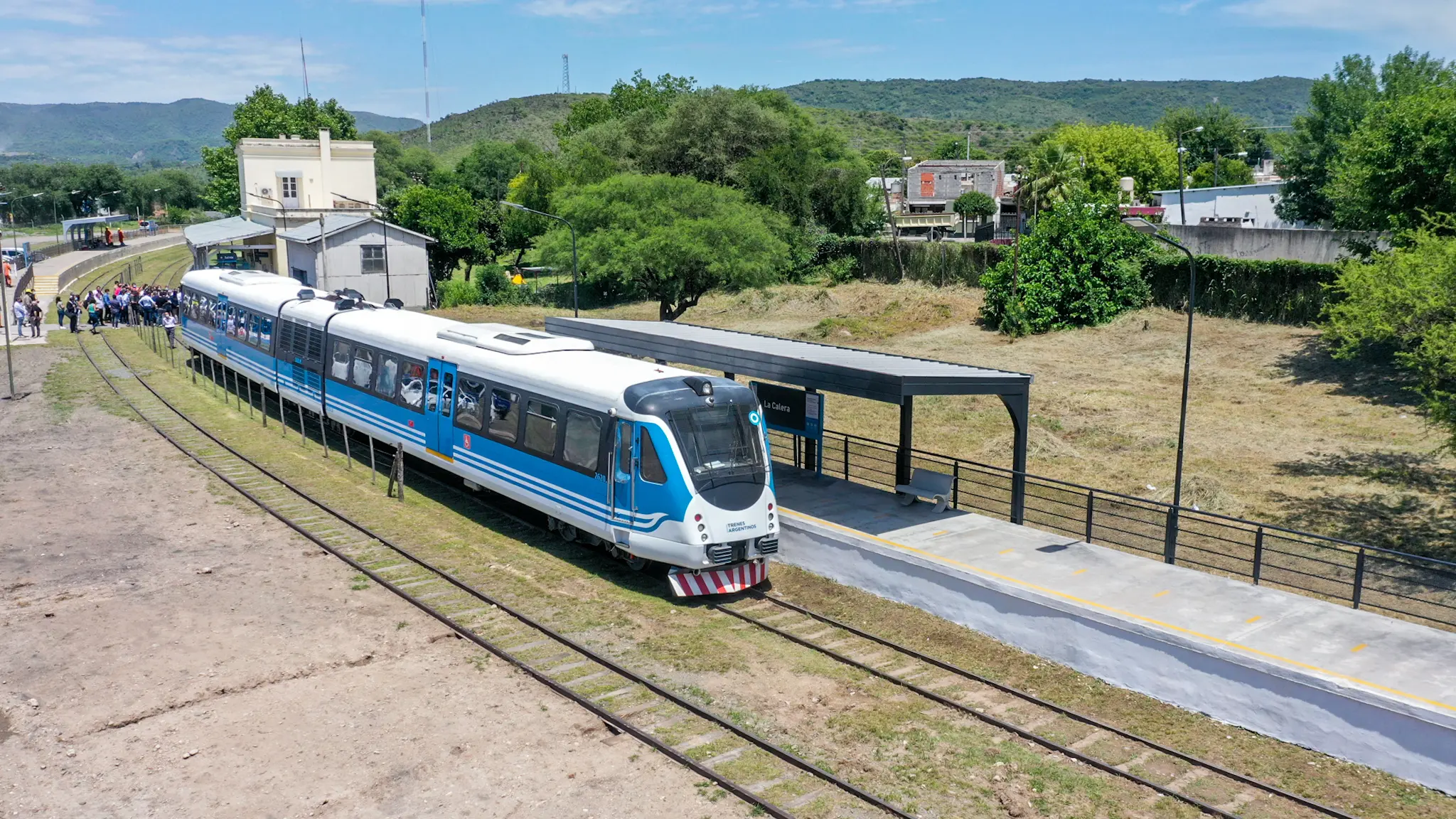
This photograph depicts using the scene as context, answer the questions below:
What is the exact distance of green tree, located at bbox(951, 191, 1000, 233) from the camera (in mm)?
108688

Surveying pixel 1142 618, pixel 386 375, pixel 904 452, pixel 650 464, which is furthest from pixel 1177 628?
pixel 386 375

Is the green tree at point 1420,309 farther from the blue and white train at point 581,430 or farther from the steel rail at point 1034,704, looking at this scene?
the blue and white train at point 581,430

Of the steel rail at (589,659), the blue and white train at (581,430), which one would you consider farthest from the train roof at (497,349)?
the steel rail at (589,659)

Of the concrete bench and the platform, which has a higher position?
the concrete bench

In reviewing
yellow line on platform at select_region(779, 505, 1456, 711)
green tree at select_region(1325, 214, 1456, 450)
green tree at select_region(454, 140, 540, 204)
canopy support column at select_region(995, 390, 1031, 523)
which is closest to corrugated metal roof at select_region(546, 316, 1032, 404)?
canopy support column at select_region(995, 390, 1031, 523)

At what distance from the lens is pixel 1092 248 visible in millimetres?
47812

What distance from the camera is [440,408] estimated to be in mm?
20469

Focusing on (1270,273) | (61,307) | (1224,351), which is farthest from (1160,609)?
(61,307)

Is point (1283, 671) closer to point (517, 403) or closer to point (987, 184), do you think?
point (517, 403)

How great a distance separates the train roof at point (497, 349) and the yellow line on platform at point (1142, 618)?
3.79m

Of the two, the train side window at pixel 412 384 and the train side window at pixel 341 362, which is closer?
the train side window at pixel 412 384

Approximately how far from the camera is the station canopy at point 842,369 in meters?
16.9

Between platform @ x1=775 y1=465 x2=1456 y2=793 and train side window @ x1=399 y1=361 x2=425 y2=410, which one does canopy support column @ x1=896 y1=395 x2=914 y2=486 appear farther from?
train side window @ x1=399 y1=361 x2=425 y2=410

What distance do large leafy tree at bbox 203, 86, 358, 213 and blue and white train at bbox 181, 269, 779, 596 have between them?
96228 mm
